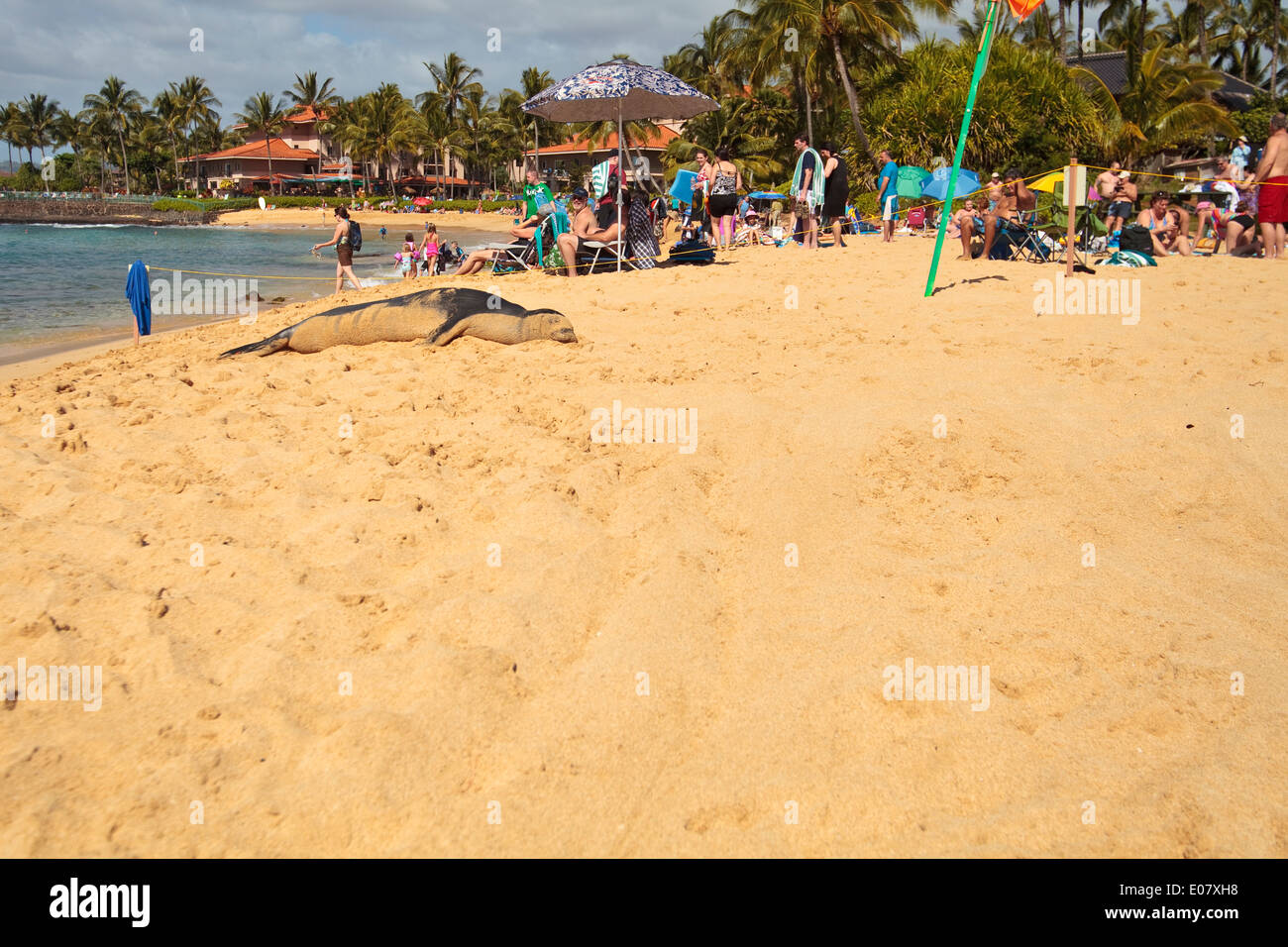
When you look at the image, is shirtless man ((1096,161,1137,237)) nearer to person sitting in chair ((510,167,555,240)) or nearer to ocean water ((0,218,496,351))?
person sitting in chair ((510,167,555,240))

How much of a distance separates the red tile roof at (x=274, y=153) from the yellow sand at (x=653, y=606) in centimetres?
8260

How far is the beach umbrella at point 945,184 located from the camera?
17.0m

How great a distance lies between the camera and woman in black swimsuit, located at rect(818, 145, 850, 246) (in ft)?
39.8

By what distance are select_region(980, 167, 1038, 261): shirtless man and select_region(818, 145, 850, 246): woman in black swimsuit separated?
201 cm

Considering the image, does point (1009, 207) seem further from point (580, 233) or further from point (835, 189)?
→ point (580, 233)

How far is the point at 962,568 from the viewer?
3.63 m

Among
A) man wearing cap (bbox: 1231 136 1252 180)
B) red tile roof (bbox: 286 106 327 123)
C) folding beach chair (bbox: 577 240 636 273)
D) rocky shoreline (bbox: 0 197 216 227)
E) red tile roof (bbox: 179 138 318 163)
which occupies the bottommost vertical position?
folding beach chair (bbox: 577 240 636 273)

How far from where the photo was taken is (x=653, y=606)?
11.0 ft

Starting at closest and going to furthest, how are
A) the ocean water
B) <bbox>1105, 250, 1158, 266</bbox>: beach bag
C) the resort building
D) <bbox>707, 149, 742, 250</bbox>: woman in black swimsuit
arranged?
<bbox>1105, 250, 1158, 266</bbox>: beach bag → <bbox>707, 149, 742, 250</bbox>: woman in black swimsuit → the ocean water → the resort building

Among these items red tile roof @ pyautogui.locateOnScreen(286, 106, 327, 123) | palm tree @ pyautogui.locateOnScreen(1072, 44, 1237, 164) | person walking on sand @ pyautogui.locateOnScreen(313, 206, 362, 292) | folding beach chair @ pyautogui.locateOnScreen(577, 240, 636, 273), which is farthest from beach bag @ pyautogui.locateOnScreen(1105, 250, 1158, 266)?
red tile roof @ pyautogui.locateOnScreen(286, 106, 327, 123)

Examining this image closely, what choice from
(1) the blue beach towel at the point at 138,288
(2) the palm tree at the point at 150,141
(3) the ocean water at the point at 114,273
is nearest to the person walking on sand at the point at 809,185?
(3) the ocean water at the point at 114,273

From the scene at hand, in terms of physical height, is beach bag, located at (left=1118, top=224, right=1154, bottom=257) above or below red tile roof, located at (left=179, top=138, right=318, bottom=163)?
below

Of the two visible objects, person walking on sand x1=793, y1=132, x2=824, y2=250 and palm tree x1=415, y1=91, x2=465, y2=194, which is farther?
palm tree x1=415, y1=91, x2=465, y2=194

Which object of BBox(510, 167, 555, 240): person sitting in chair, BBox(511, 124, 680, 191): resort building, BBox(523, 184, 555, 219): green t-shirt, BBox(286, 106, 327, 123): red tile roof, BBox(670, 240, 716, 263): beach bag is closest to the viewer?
BBox(670, 240, 716, 263): beach bag
